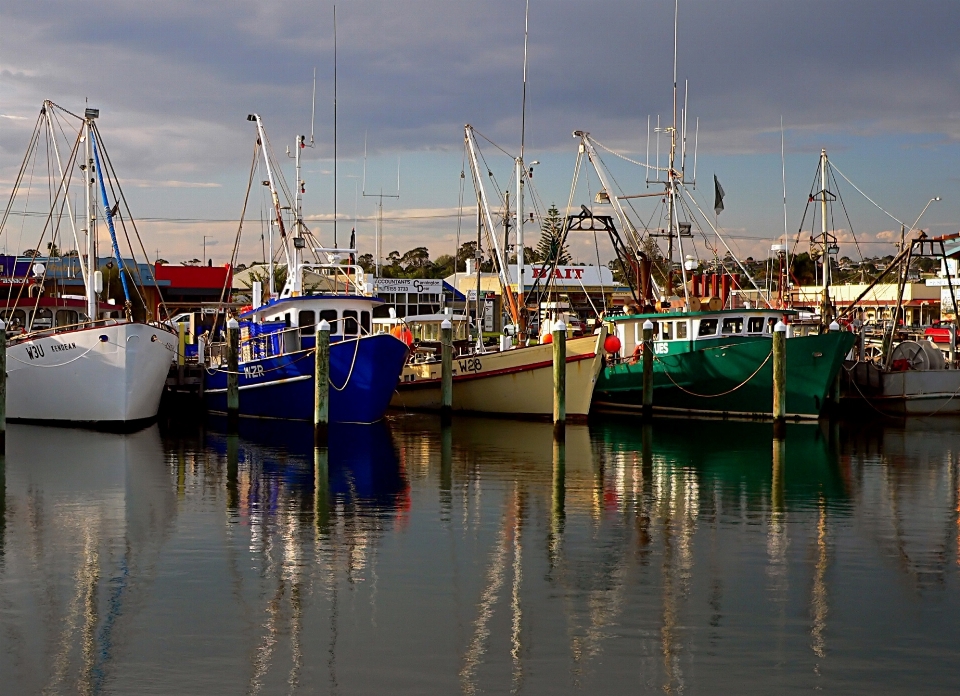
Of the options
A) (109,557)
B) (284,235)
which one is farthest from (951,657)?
(284,235)

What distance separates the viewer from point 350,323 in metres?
29.0

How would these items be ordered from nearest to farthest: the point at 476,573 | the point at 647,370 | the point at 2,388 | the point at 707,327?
the point at 476,573 < the point at 2,388 < the point at 647,370 < the point at 707,327

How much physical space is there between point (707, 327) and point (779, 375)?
11.8ft

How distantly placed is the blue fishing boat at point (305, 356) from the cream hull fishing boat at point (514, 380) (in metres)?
3.08

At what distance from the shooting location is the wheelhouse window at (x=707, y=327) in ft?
95.8

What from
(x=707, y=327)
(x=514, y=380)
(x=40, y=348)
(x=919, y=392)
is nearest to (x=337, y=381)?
(x=514, y=380)

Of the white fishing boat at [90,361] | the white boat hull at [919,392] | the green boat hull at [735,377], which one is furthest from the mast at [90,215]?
the white boat hull at [919,392]

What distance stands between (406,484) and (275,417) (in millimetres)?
10415

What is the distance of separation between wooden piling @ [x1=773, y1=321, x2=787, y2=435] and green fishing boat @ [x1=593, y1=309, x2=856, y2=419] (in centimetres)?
171

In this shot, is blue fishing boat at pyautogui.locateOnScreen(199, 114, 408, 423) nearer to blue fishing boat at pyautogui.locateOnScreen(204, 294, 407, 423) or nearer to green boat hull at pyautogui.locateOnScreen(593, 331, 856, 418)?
blue fishing boat at pyautogui.locateOnScreen(204, 294, 407, 423)

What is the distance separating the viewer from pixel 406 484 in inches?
757

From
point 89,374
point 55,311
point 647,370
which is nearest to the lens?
point 89,374

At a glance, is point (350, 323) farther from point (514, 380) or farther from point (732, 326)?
point (732, 326)

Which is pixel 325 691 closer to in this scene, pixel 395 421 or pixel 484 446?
pixel 484 446
